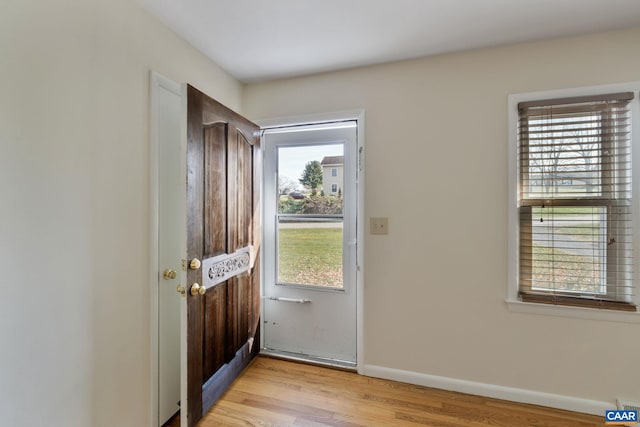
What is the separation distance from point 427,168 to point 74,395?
7.57ft

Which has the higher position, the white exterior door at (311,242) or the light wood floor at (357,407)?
the white exterior door at (311,242)

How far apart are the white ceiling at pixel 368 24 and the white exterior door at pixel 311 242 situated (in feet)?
1.95

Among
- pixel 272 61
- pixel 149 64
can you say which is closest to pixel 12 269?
pixel 149 64

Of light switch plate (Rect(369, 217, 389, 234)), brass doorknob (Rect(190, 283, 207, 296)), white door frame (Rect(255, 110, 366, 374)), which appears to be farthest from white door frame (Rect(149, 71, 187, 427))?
light switch plate (Rect(369, 217, 389, 234))

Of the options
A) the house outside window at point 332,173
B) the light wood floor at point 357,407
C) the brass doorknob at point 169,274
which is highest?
the house outside window at point 332,173

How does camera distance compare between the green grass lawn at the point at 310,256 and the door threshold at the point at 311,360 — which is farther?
the green grass lawn at the point at 310,256

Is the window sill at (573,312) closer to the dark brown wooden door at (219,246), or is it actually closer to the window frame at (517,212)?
the window frame at (517,212)

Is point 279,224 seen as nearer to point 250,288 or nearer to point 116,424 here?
point 250,288

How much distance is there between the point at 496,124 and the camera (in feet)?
6.16

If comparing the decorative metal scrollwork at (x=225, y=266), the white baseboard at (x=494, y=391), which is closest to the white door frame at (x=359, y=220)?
the white baseboard at (x=494, y=391)

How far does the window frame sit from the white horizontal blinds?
28mm

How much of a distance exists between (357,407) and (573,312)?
4.90 ft

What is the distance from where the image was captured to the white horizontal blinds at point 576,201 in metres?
1.69

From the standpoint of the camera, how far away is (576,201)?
175 centimetres
